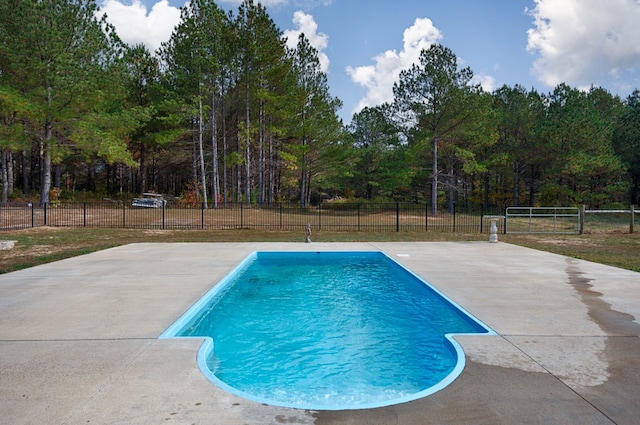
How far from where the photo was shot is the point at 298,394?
384 cm

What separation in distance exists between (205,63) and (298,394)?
2890cm

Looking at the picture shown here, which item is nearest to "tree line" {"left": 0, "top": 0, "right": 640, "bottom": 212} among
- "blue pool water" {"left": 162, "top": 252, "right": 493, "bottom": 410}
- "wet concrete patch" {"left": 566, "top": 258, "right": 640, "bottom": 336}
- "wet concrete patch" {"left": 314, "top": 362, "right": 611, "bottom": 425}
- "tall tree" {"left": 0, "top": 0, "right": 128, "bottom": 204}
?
"tall tree" {"left": 0, "top": 0, "right": 128, "bottom": 204}

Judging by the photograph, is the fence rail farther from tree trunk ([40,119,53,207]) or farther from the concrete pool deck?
the concrete pool deck

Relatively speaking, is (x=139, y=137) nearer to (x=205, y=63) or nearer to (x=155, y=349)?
(x=205, y=63)

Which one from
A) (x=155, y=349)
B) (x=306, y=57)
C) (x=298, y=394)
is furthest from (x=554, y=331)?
(x=306, y=57)

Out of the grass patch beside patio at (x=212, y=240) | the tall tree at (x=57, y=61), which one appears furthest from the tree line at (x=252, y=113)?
the grass patch beside patio at (x=212, y=240)

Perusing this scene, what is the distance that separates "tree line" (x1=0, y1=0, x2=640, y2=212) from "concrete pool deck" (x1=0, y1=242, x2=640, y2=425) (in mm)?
20906

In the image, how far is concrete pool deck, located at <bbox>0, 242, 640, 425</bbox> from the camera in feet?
9.23

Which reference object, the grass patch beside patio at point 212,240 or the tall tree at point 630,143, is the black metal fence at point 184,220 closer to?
the grass patch beside patio at point 212,240

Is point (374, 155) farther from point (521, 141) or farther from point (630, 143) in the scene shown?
point (630, 143)

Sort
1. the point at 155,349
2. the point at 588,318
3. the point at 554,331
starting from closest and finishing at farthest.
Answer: the point at 155,349 → the point at 554,331 → the point at 588,318

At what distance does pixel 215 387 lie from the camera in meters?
3.23

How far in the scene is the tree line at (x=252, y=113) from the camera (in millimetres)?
23594

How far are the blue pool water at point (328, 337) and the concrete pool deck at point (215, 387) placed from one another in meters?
0.26
